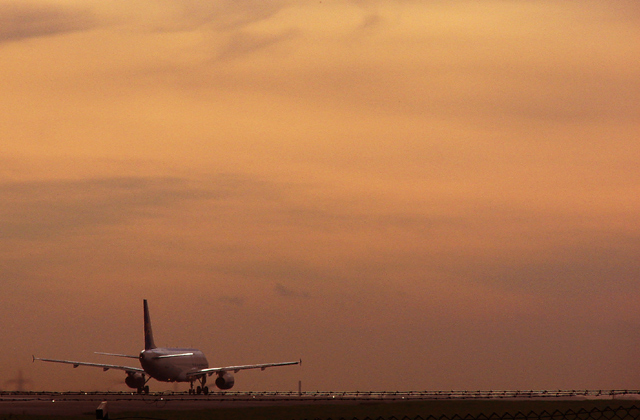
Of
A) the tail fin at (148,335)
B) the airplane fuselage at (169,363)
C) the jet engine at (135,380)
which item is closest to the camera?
the airplane fuselage at (169,363)

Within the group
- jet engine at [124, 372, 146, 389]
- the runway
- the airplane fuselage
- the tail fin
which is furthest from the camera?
the tail fin

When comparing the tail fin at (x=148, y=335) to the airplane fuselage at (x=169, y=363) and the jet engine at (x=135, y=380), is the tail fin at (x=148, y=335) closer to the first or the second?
the airplane fuselage at (x=169, y=363)

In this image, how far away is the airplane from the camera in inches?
5453

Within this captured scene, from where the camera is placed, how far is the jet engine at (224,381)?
145 m

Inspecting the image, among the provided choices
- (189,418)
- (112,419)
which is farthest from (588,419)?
(112,419)

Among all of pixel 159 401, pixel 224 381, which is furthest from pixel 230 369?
pixel 159 401

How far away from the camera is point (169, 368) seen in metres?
140

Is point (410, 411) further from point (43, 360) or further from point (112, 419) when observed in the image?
point (43, 360)

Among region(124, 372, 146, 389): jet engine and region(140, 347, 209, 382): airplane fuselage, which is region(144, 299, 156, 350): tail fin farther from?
region(124, 372, 146, 389): jet engine

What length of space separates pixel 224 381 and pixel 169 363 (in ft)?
32.7

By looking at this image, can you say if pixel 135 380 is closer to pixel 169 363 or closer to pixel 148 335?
pixel 169 363

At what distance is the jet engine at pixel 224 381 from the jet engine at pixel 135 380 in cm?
1157

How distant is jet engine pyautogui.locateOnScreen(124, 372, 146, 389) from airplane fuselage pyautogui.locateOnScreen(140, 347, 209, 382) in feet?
9.24

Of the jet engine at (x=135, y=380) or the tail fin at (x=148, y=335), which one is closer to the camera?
the jet engine at (x=135, y=380)
